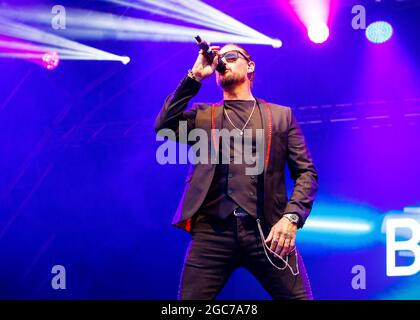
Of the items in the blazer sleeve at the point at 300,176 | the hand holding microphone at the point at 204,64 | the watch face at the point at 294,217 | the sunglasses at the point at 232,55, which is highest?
the sunglasses at the point at 232,55

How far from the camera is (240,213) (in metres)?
2.80

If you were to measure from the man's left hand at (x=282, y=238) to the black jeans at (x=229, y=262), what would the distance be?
5 centimetres

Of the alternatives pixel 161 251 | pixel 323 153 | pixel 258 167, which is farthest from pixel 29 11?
pixel 258 167

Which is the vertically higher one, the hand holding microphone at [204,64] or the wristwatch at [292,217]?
the hand holding microphone at [204,64]

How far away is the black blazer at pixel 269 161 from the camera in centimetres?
283

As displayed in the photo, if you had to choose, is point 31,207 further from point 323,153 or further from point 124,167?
point 323,153

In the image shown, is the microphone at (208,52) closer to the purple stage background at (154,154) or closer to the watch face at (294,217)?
the watch face at (294,217)

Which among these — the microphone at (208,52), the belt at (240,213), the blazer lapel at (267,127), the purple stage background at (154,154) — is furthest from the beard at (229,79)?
the purple stage background at (154,154)

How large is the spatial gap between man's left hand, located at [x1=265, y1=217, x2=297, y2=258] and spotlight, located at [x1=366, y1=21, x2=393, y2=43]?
248 centimetres

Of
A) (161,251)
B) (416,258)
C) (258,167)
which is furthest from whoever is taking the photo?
(161,251)

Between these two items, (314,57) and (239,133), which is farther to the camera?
(314,57)

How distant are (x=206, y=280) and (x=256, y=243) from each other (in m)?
0.28

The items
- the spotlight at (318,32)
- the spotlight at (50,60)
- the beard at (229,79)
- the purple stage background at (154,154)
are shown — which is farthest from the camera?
the spotlight at (50,60)
